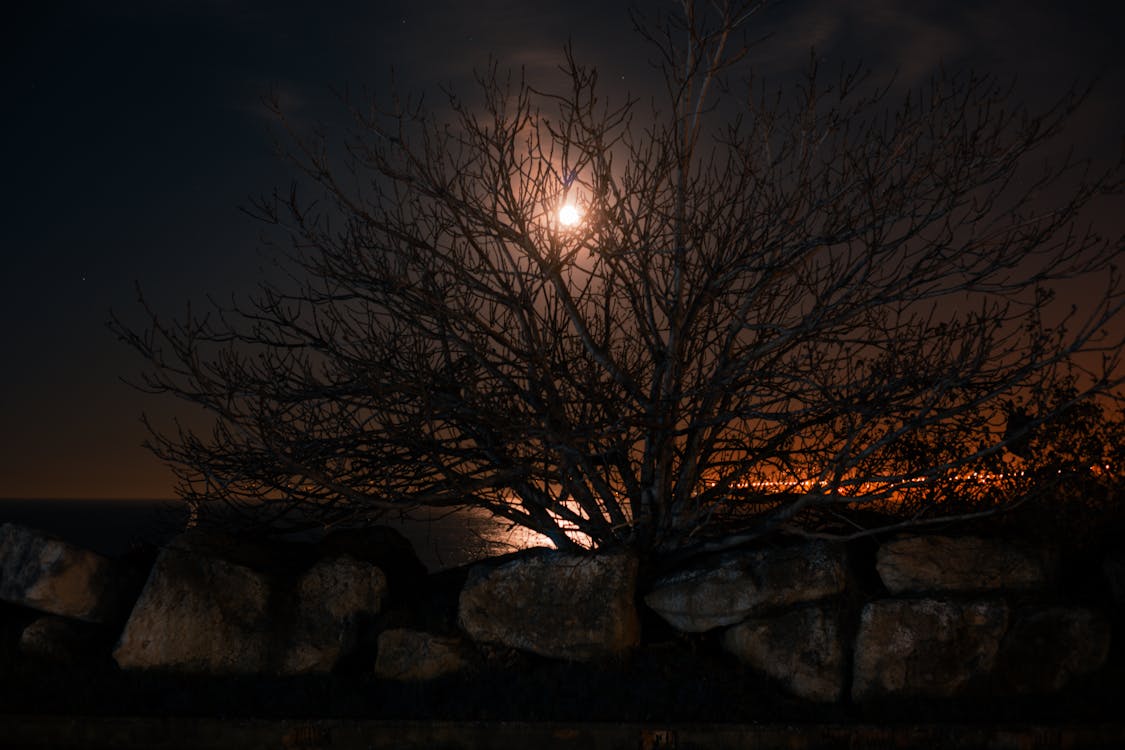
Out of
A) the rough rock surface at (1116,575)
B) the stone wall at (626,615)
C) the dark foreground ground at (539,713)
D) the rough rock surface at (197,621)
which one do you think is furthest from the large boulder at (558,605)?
the rough rock surface at (1116,575)

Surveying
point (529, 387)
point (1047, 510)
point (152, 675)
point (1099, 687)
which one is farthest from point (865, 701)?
point (152, 675)

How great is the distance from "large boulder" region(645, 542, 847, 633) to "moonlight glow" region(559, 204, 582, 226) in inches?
138

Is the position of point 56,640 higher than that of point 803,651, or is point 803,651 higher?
point 803,651

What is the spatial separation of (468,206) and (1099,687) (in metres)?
6.97

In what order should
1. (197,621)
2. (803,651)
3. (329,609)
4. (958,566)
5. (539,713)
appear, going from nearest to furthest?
(539,713) → (803,651) → (958,566) → (197,621) → (329,609)

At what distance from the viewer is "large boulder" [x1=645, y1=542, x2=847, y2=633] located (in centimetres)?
836

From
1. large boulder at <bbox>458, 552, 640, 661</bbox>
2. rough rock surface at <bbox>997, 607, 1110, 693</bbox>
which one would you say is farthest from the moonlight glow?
rough rock surface at <bbox>997, 607, 1110, 693</bbox>

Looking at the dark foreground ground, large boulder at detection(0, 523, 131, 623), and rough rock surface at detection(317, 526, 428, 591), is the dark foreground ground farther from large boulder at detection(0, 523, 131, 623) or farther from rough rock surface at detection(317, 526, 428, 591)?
rough rock surface at detection(317, 526, 428, 591)

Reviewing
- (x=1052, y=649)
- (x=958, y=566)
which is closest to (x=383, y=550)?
(x=958, y=566)

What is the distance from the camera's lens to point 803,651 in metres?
8.14

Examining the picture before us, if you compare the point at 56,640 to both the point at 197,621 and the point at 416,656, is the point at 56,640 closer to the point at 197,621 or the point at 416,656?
the point at 197,621

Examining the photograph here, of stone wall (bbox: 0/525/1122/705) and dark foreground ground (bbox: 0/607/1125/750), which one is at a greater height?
stone wall (bbox: 0/525/1122/705)

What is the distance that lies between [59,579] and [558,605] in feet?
16.0

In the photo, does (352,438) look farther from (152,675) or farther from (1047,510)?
(1047,510)
